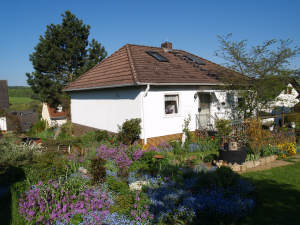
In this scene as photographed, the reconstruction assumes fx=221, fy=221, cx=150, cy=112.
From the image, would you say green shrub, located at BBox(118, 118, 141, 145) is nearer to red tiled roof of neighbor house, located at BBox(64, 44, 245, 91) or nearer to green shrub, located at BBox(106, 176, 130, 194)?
red tiled roof of neighbor house, located at BBox(64, 44, 245, 91)

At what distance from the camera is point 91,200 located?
4.93m

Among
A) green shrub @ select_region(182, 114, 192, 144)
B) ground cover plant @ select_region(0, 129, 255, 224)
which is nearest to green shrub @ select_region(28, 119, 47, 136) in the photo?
green shrub @ select_region(182, 114, 192, 144)

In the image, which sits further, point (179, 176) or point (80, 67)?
point (80, 67)

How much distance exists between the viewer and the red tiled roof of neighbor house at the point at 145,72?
11.4m

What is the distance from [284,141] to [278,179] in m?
4.41

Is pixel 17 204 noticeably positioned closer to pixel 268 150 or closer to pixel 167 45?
pixel 268 150

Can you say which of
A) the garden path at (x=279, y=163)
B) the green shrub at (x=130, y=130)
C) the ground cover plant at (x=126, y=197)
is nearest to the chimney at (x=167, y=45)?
the green shrub at (x=130, y=130)

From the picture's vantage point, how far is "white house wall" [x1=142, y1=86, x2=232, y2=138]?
11.0 meters

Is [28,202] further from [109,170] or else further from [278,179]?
[278,179]

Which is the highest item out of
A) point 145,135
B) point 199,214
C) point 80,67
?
point 80,67

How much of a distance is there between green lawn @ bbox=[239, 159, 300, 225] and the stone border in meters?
0.43

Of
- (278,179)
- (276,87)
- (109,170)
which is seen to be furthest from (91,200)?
(276,87)

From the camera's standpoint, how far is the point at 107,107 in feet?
44.0

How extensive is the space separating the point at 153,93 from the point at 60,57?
1599cm
